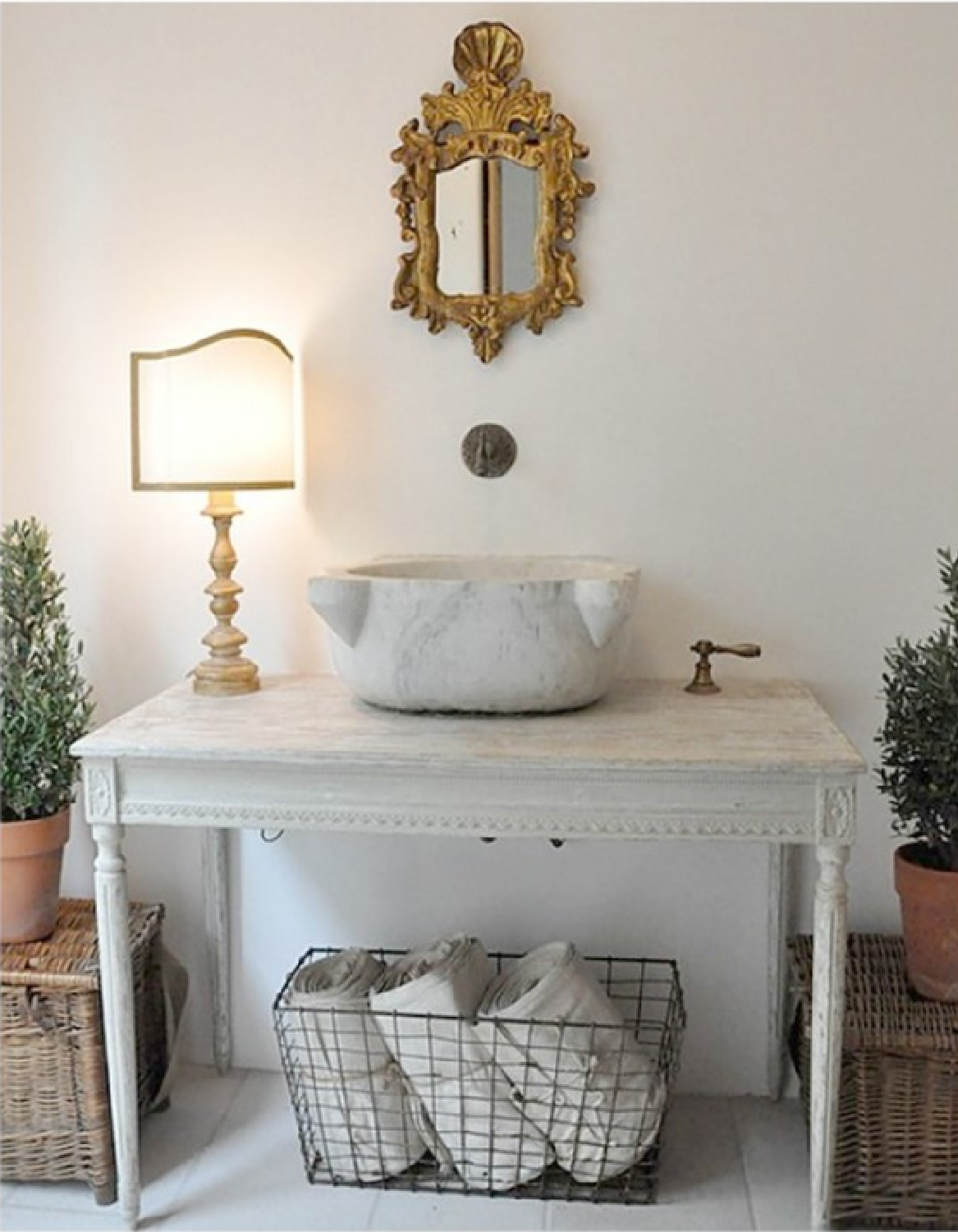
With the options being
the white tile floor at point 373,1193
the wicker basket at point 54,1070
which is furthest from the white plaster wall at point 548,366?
the wicker basket at point 54,1070

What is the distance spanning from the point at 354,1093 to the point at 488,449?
1.02 m

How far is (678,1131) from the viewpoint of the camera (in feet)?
6.45

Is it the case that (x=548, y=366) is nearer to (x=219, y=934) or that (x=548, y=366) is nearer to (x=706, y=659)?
(x=706, y=659)

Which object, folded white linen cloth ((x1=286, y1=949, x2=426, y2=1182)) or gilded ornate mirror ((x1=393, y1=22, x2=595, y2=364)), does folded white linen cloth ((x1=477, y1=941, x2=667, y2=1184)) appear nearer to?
folded white linen cloth ((x1=286, y1=949, x2=426, y2=1182))

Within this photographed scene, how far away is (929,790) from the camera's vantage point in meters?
Result: 1.73

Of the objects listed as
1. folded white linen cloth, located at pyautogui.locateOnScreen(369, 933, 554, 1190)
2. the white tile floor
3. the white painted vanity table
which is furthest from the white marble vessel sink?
the white tile floor

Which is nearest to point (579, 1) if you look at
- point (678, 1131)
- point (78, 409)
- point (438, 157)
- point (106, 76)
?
point (438, 157)

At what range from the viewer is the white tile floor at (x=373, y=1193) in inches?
69.1

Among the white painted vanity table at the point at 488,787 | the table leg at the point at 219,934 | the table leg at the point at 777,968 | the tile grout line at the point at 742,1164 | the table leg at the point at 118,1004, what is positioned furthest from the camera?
the table leg at the point at 219,934

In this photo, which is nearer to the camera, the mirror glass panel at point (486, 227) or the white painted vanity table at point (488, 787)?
the white painted vanity table at point (488, 787)

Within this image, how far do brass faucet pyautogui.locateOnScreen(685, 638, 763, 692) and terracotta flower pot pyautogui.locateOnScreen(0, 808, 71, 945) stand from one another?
1.01 metres

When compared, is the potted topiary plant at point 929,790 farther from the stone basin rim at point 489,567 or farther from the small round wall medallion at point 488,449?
the small round wall medallion at point 488,449

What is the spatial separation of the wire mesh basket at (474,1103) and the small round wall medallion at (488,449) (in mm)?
853

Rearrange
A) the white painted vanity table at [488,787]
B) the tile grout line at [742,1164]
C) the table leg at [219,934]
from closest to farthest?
the white painted vanity table at [488,787] → the tile grout line at [742,1164] → the table leg at [219,934]
